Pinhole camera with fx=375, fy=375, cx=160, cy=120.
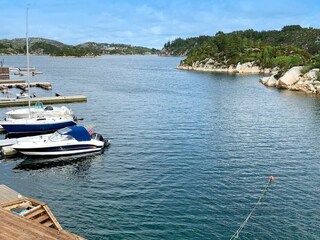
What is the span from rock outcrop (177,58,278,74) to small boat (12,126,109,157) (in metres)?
137

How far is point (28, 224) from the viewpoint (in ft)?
54.2

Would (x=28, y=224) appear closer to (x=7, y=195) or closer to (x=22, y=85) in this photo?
(x=7, y=195)

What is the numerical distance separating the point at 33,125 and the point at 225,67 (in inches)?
5519

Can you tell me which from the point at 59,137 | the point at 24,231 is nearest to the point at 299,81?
the point at 59,137

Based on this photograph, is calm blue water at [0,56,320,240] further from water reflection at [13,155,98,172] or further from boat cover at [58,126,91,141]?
boat cover at [58,126,91,141]

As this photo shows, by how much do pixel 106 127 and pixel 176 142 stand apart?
12725 mm

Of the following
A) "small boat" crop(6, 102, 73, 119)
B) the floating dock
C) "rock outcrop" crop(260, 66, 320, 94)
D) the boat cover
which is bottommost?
"small boat" crop(6, 102, 73, 119)

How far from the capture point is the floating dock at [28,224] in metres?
15.4

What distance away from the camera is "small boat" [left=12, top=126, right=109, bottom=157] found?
3822cm

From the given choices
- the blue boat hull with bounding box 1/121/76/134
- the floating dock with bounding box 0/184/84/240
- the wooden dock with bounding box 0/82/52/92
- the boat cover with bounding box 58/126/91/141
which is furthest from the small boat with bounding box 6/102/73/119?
the wooden dock with bounding box 0/82/52/92

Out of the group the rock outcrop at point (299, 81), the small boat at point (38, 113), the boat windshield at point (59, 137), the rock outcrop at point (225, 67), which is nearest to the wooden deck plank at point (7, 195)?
the boat windshield at point (59, 137)

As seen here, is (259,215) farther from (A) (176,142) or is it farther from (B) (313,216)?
(A) (176,142)

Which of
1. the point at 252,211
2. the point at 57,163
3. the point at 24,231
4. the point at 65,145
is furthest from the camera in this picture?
the point at 65,145

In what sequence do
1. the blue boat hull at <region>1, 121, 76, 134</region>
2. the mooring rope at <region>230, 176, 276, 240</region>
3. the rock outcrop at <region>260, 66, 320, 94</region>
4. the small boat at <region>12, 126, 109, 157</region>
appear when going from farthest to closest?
the rock outcrop at <region>260, 66, 320, 94</region> → the blue boat hull at <region>1, 121, 76, 134</region> → the small boat at <region>12, 126, 109, 157</region> → the mooring rope at <region>230, 176, 276, 240</region>
